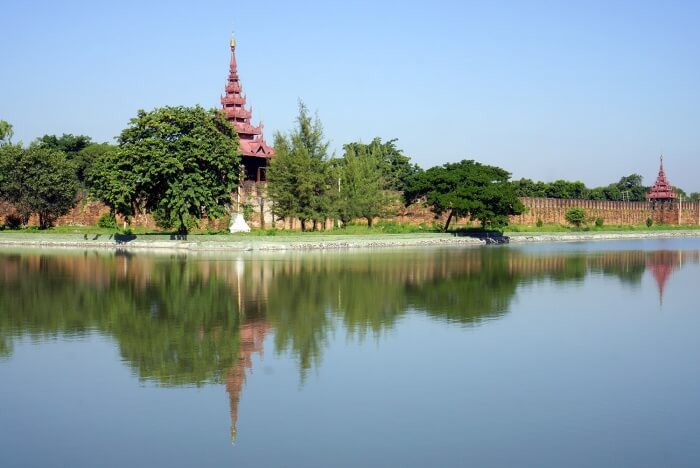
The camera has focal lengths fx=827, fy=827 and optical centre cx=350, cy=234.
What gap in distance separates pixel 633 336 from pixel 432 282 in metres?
9.79

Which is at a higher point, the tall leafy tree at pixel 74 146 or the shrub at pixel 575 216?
the tall leafy tree at pixel 74 146

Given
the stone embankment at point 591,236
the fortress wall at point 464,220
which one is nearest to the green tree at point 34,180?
the fortress wall at point 464,220

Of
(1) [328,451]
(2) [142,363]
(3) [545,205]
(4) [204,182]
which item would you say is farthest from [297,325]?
(3) [545,205]

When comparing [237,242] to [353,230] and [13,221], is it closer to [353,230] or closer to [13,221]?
[353,230]

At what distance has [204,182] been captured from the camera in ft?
137

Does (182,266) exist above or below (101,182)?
below

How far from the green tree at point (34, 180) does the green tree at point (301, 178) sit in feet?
44.5

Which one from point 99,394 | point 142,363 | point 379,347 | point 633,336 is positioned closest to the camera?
point 99,394

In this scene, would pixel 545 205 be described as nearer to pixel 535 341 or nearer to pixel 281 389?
pixel 535 341

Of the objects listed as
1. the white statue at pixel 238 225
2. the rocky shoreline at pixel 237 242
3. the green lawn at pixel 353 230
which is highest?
the white statue at pixel 238 225

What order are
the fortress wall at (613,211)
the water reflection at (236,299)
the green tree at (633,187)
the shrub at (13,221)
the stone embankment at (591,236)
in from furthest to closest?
the green tree at (633,187), the fortress wall at (613,211), the stone embankment at (591,236), the shrub at (13,221), the water reflection at (236,299)

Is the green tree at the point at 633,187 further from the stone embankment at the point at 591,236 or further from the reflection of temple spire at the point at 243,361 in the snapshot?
the reflection of temple spire at the point at 243,361

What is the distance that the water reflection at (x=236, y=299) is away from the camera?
45.7 feet

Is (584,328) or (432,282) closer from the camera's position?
(584,328)
